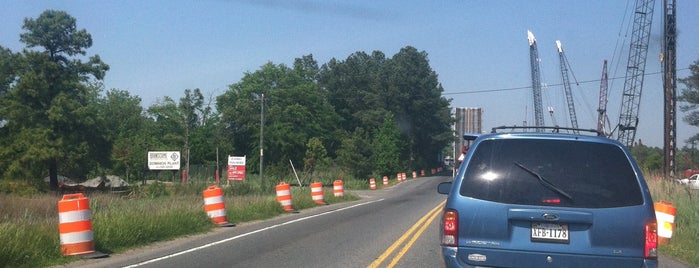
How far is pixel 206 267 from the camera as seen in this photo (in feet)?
33.4

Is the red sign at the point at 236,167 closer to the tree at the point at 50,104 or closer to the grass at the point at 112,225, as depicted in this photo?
the tree at the point at 50,104

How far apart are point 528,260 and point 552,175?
0.82 m

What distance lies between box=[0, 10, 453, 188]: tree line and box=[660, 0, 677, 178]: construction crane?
933 inches

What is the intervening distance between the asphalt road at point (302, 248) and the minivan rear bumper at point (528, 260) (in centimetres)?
418

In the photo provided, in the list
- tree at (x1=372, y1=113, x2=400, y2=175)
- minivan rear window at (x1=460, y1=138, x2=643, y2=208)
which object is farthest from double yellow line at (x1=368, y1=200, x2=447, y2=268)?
tree at (x1=372, y1=113, x2=400, y2=175)

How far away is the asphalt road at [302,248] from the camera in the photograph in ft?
34.9

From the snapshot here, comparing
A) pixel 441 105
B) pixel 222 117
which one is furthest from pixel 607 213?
pixel 441 105

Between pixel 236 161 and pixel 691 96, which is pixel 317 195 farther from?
pixel 691 96

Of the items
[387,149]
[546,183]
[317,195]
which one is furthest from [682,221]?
[387,149]

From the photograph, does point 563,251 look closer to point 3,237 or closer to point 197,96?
point 3,237

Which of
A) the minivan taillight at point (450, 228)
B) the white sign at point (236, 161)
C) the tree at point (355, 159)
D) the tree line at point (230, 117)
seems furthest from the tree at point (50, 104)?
the minivan taillight at point (450, 228)

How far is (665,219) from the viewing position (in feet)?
44.8

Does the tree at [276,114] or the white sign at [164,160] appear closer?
the white sign at [164,160]

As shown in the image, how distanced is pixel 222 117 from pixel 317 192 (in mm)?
59098
